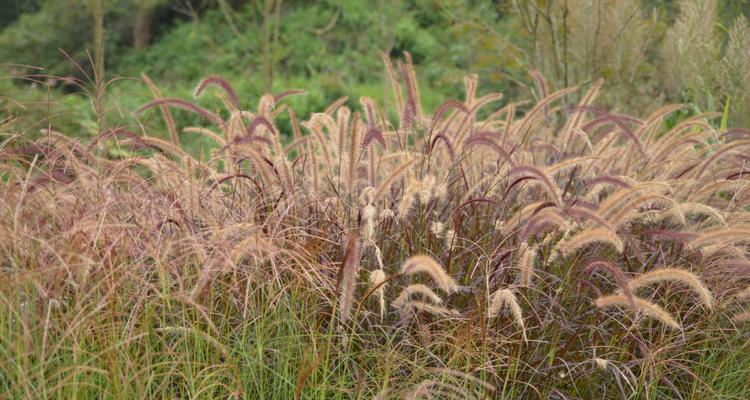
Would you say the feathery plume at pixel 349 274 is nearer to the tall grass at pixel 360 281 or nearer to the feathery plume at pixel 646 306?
the tall grass at pixel 360 281

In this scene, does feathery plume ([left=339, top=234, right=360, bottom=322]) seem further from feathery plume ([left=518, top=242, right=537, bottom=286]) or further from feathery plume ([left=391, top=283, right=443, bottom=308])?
feathery plume ([left=518, top=242, right=537, bottom=286])

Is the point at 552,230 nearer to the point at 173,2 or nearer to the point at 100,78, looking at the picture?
the point at 100,78

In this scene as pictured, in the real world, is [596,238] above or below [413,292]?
Result: above

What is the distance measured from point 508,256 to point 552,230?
0.34 meters

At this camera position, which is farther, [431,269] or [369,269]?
[369,269]

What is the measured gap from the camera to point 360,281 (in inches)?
118

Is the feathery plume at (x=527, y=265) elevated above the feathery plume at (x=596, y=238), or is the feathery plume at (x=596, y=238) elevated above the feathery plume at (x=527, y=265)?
the feathery plume at (x=596, y=238)

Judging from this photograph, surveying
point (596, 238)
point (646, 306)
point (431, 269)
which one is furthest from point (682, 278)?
point (431, 269)

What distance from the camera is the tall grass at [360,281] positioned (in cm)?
→ 256

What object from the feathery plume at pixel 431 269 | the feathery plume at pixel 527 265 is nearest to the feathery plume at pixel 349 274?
the feathery plume at pixel 431 269

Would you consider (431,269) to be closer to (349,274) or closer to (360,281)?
(349,274)

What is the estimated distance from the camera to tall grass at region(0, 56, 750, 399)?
2562 millimetres

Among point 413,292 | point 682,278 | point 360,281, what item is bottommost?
point 360,281

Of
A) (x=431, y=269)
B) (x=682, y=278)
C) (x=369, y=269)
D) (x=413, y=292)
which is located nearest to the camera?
(x=431, y=269)
